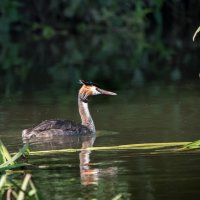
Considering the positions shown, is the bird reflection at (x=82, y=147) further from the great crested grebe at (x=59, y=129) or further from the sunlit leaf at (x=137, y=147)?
the sunlit leaf at (x=137, y=147)

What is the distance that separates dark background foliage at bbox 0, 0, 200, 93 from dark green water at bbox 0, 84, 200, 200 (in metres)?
2.58

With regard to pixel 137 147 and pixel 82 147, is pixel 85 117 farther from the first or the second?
pixel 137 147

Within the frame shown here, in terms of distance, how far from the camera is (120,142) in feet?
46.3

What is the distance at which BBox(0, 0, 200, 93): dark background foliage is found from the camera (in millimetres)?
24484

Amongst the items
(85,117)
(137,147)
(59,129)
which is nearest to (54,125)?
(59,129)

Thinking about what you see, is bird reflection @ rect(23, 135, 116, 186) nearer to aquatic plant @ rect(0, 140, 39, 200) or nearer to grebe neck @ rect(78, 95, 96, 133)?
grebe neck @ rect(78, 95, 96, 133)

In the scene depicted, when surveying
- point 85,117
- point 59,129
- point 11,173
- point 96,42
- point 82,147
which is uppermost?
point 96,42

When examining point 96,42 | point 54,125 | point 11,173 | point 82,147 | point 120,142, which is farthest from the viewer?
point 96,42

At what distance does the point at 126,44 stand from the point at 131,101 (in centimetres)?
1497

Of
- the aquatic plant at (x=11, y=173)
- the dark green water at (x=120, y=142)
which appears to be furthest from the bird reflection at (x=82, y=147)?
the aquatic plant at (x=11, y=173)

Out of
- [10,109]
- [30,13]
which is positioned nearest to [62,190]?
[10,109]

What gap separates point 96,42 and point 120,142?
21.8m

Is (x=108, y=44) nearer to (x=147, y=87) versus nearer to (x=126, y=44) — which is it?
(x=126, y=44)

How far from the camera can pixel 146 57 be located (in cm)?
2872
